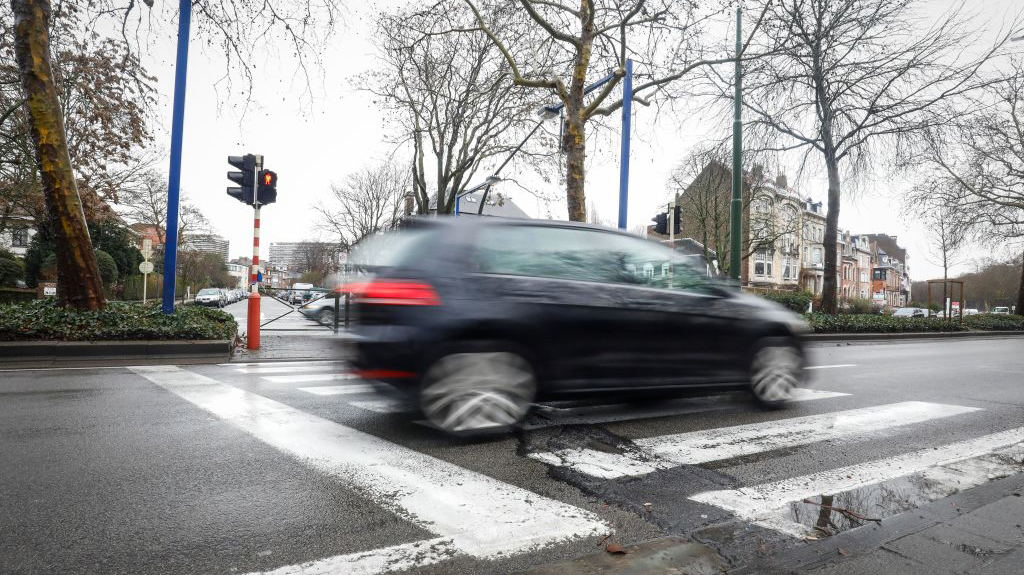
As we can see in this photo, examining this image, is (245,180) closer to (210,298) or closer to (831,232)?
(831,232)

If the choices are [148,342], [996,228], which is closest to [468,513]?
[148,342]

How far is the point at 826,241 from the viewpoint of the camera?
69.9ft

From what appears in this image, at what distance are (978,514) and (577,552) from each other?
2.11 metres

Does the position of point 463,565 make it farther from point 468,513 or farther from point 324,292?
point 324,292

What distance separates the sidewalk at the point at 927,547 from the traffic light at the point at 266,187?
10.1 meters

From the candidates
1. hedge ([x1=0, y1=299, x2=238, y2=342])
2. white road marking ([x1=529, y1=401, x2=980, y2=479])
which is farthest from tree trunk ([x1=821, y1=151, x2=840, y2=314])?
hedge ([x1=0, y1=299, x2=238, y2=342])

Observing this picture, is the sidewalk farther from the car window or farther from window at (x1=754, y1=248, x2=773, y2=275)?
window at (x1=754, y1=248, x2=773, y2=275)

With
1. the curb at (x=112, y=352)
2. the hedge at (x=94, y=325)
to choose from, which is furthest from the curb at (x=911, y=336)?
the hedge at (x=94, y=325)

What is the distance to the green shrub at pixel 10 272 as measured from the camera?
31.0m

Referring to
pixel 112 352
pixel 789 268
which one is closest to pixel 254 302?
pixel 112 352

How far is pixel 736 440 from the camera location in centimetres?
432

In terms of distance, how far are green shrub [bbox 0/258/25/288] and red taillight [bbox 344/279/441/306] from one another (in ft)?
121

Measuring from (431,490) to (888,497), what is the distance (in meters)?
2.46

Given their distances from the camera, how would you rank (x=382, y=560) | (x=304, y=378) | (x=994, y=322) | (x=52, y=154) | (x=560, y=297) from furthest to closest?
(x=994, y=322) < (x=52, y=154) < (x=304, y=378) < (x=560, y=297) < (x=382, y=560)
